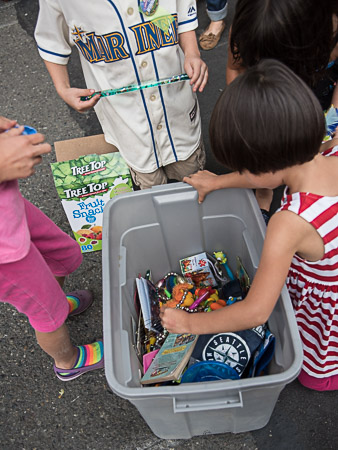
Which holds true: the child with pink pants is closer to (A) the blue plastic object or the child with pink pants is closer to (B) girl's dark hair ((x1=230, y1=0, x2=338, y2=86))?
(A) the blue plastic object

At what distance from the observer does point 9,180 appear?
32.4 inches

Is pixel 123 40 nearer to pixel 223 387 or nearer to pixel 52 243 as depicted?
pixel 52 243

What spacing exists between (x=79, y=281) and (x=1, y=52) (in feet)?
5.32

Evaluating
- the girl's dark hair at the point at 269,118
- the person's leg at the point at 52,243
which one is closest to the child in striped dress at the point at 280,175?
the girl's dark hair at the point at 269,118

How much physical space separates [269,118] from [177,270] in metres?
0.67

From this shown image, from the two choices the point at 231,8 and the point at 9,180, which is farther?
the point at 231,8

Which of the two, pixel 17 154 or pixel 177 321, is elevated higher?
pixel 17 154

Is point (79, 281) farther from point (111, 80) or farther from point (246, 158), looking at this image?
point (246, 158)

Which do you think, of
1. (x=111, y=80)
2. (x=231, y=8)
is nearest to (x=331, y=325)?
(x=111, y=80)

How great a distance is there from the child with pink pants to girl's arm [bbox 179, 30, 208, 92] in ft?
1.57

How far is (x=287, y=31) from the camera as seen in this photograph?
0.94 meters

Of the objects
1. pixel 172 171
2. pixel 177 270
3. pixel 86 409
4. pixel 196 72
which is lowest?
pixel 86 409

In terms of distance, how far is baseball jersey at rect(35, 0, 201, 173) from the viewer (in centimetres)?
104

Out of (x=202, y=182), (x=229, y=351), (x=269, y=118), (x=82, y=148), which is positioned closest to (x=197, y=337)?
(x=229, y=351)
